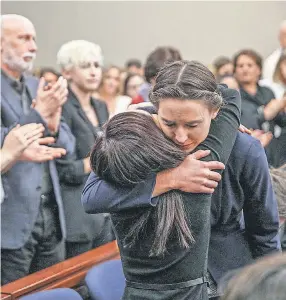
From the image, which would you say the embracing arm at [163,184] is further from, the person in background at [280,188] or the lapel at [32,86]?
the lapel at [32,86]

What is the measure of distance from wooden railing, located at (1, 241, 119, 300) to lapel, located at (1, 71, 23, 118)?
653 mm

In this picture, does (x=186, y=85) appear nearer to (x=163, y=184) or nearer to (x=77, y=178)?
(x=163, y=184)

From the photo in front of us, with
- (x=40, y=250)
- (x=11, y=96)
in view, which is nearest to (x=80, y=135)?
(x=11, y=96)

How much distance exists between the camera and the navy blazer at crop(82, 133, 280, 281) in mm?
1630

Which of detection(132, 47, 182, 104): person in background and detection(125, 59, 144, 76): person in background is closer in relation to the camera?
detection(132, 47, 182, 104): person in background

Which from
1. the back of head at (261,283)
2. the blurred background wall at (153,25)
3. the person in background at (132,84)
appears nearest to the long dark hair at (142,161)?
the back of head at (261,283)

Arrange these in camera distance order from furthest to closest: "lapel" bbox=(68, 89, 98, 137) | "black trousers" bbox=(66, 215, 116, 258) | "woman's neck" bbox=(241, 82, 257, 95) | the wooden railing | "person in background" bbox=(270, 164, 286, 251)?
Answer: 1. "woman's neck" bbox=(241, 82, 257, 95)
2. "lapel" bbox=(68, 89, 98, 137)
3. "black trousers" bbox=(66, 215, 116, 258)
4. the wooden railing
5. "person in background" bbox=(270, 164, 286, 251)

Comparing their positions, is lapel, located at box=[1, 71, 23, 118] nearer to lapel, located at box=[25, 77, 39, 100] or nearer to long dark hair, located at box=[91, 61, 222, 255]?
lapel, located at box=[25, 77, 39, 100]

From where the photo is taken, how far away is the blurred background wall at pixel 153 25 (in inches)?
301

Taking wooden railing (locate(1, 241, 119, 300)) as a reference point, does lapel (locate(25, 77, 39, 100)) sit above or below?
above

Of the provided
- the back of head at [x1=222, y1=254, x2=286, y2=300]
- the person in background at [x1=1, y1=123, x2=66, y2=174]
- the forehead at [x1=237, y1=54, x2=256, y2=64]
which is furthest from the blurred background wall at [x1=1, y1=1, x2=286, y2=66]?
the back of head at [x1=222, y1=254, x2=286, y2=300]

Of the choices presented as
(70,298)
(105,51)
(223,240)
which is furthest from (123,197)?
(105,51)

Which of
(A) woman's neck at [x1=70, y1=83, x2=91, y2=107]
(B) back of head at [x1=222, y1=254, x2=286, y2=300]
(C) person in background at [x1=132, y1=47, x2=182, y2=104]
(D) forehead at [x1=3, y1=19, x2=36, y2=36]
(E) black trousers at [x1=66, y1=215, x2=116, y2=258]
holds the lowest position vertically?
(E) black trousers at [x1=66, y1=215, x2=116, y2=258]

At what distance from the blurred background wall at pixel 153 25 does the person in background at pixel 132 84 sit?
215 cm
